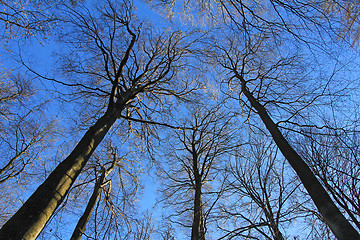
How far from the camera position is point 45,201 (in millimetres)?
2215

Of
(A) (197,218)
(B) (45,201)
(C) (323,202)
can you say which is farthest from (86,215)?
(C) (323,202)

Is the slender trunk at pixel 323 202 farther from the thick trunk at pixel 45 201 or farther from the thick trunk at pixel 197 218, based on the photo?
the thick trunk at pixel 45 201

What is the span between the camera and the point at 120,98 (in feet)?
16.0

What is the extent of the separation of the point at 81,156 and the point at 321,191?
3452 millimetres

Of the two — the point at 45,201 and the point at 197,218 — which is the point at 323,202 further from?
the point at 197,218

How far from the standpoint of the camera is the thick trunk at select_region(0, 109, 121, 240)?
1.87 metres

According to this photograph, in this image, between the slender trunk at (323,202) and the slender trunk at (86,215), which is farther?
the slender trunk at (86,215)

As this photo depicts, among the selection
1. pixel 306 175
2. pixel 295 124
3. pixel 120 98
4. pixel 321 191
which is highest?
pixel 120 98

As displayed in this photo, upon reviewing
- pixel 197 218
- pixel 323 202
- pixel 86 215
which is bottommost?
pixel 323 202

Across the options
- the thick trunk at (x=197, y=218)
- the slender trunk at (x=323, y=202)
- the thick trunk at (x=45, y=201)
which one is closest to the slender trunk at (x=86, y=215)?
the thick trunk at (x=197, y=218)

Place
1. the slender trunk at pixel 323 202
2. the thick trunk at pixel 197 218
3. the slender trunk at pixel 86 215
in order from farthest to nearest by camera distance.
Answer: the slender trunk at pixel 86 215, the thick trunk at pixel 197 218, the slender trunk at pixel 323 202

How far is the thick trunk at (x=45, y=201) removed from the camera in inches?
73.6

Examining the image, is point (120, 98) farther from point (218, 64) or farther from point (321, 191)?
point (321, 191)

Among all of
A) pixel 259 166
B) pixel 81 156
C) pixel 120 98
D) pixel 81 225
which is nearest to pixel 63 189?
pixel 81 156
